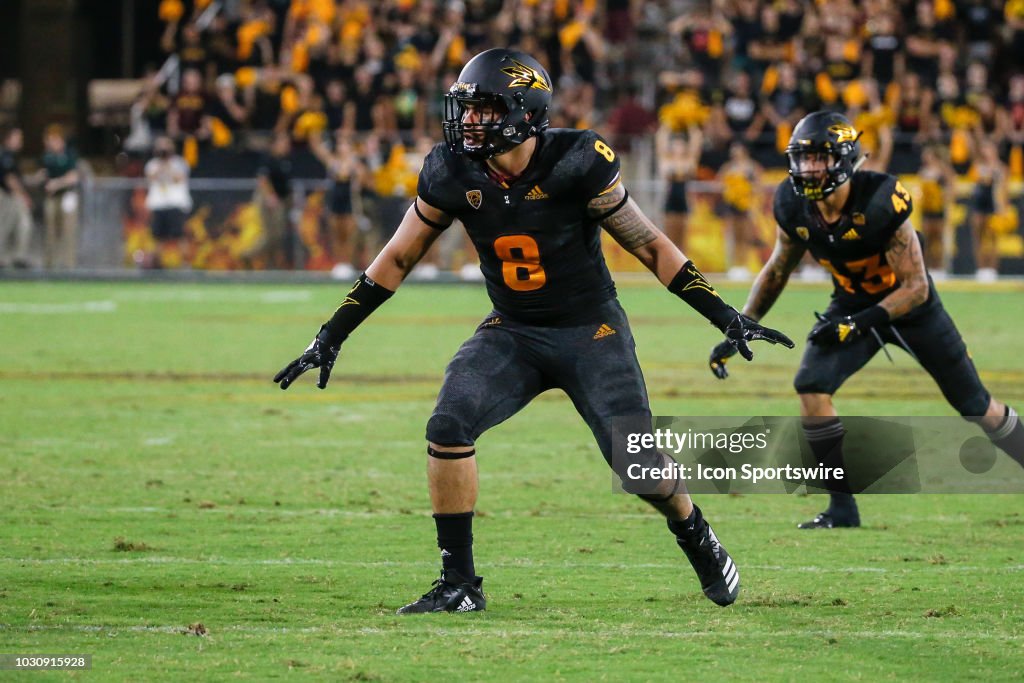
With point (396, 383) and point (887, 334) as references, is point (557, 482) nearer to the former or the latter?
point (887, 334)

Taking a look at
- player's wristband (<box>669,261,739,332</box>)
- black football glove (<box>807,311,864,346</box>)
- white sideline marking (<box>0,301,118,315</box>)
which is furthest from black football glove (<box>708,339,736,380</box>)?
white sideline marking (<box>0,301,118,315</box>)

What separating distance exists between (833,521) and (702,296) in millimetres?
2256

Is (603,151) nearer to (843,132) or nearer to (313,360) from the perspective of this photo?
(313,360)

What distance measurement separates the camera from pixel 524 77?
6102 mm

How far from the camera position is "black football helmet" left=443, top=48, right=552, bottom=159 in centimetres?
600

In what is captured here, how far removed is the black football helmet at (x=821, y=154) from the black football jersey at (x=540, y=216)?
191 centimetres

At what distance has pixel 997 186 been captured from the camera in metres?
22.7

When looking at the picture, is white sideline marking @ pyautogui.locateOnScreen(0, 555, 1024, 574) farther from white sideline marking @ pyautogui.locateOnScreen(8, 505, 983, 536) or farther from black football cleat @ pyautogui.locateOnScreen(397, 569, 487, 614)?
white sideline marking @ pyautogui.locateOnScreen(8, 505, 983, 536)

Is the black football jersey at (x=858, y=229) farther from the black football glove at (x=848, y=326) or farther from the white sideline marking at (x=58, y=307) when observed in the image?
the white sideline marking at (x=58, y=307)

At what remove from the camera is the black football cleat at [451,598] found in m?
5.97

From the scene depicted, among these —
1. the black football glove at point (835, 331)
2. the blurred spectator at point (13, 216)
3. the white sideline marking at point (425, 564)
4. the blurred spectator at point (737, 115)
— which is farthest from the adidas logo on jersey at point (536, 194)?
the blurred spectator at point (13, 216)

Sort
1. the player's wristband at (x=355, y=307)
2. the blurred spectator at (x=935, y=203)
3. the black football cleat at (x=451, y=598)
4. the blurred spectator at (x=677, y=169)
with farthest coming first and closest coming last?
the blurred spectator at (x=677, y=169)
the blurred spectator at (x=935, y=203)
the player's wristband at (x=355, y=307)
the black football cleat at (x=451, y=598)

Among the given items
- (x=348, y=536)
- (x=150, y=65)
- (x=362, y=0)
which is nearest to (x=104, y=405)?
(x=348, y=536)

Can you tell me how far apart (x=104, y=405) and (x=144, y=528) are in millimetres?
4656
